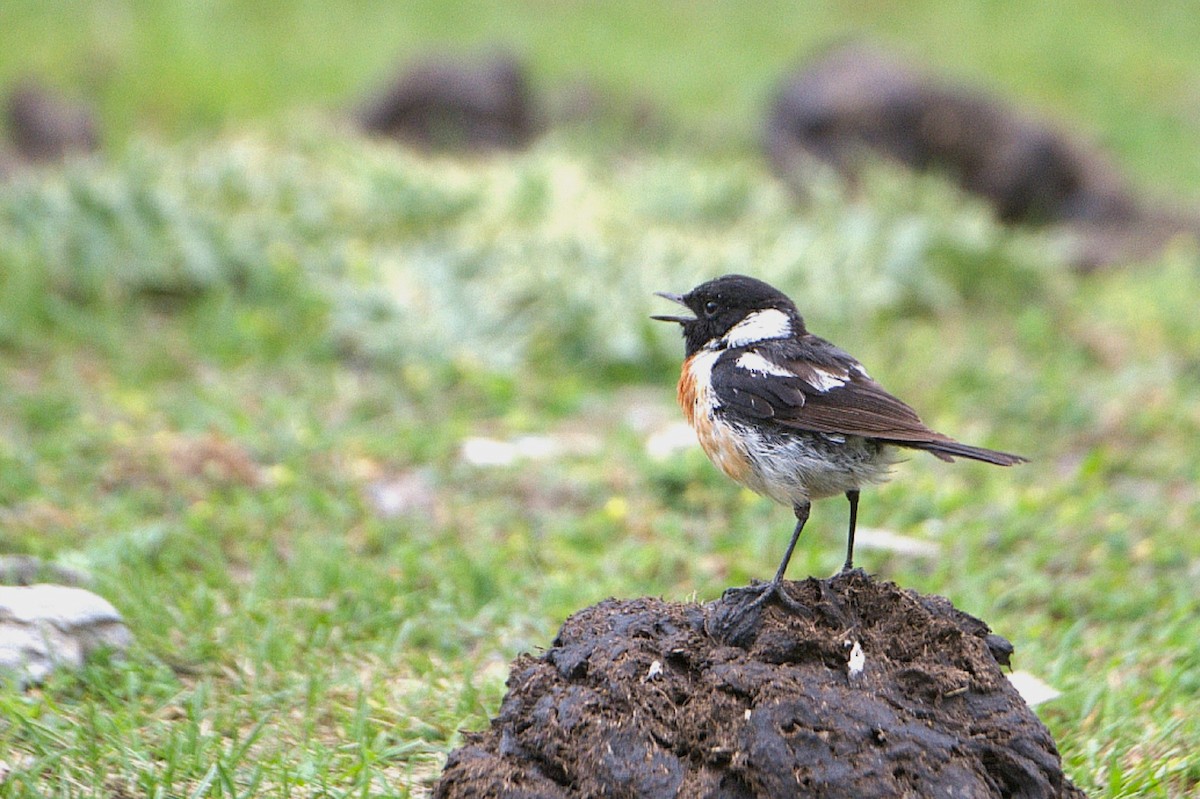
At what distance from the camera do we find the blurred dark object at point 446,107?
13.7 metres

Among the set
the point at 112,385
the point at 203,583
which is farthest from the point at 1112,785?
the point at 112,385

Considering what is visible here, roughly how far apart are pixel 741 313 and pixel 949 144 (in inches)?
359

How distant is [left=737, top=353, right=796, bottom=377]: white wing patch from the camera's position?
13.4 ft

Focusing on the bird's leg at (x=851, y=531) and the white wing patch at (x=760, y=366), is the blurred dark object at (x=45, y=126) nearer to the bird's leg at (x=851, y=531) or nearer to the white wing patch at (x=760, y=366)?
the white wing patch at (x=760, y=366)

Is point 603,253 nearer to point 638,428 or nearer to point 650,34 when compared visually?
point 638,428

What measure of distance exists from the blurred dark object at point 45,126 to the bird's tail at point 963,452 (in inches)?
421

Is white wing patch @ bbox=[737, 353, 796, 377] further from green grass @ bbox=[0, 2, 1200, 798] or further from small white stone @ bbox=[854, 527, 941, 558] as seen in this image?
small white stone @ bbox=[854, 527, 941, 558]

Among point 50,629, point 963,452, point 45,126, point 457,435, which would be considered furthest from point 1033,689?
point 45,126

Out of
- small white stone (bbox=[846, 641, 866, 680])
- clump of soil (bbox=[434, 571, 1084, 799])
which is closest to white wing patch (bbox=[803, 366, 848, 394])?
clump of soil (bbox=[434, 571, 1084, 799])

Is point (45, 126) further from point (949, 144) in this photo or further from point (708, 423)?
point (708, 423)

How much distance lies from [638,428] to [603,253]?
6.63ft

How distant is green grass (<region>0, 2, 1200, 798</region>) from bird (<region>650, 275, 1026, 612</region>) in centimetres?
102

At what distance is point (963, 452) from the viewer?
3.62 m

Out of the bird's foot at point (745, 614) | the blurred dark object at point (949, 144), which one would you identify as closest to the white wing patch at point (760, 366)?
the bird's foot at point (745, 614)
